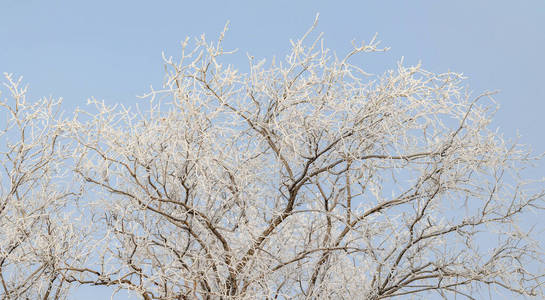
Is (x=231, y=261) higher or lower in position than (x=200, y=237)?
lower

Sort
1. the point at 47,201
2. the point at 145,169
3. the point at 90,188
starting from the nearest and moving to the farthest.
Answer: the point at 145,169 < the point at 90,188 < the point at 47,201

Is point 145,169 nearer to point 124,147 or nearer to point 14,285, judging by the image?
point 124,147

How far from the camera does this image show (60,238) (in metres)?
7.00

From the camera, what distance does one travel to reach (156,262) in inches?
261

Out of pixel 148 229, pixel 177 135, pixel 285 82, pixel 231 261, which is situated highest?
pixel 285 82

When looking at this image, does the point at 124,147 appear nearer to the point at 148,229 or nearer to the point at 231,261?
the point at 148,229

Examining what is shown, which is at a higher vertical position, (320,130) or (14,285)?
(320,130)

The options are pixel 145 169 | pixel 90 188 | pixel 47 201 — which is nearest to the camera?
pixel 145 169

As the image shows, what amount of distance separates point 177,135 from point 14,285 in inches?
117

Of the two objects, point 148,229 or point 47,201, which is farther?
point 47,201

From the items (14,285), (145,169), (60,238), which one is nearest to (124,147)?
(145,169)

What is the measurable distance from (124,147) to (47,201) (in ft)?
5.35

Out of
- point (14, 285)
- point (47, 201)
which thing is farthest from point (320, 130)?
point (14, 285)

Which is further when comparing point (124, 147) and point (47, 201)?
point (47, 201)
